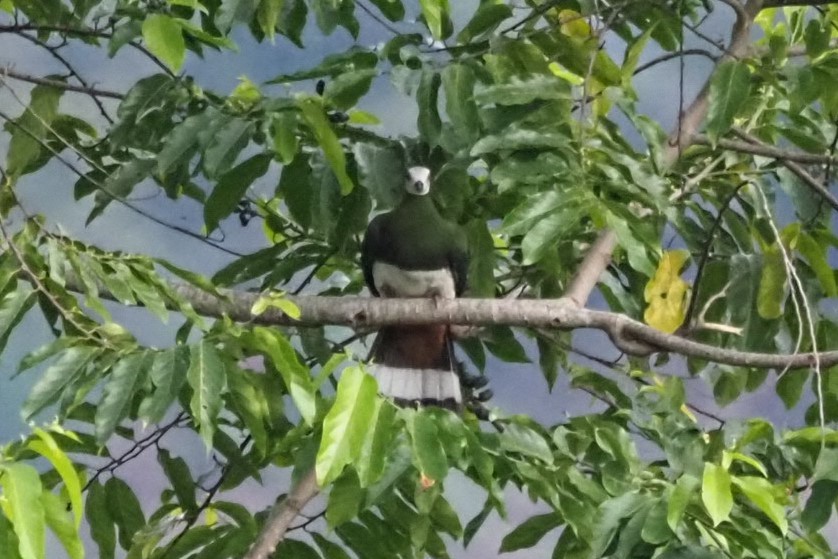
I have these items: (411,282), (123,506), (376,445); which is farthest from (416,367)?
(376,445)

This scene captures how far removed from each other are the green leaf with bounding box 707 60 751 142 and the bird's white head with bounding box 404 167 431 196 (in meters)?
0.44

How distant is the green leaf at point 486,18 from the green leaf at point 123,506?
29.7 inches

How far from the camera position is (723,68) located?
147cm

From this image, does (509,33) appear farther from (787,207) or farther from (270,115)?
(787,207)

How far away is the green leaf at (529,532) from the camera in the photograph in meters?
1.57

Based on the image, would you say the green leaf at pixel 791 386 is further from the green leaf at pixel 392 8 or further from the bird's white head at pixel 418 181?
the green leaf at pixel 392 8

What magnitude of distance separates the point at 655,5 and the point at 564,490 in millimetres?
669

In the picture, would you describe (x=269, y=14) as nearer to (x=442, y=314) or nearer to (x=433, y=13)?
(x=433, y=13)

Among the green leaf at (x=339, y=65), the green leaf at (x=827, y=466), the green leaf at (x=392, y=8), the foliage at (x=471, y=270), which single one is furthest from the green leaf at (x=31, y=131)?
the green leaf at (x=827, y=466)

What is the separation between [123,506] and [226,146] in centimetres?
51

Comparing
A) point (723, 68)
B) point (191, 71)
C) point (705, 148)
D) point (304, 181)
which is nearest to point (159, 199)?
point (191, 71)

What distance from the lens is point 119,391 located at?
1.20 m

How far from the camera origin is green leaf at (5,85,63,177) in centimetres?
166

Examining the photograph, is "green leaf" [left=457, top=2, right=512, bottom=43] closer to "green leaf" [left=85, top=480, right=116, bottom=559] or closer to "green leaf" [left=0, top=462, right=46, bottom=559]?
"green leaf" [left=85, top=480, right=116, bottom=559]
